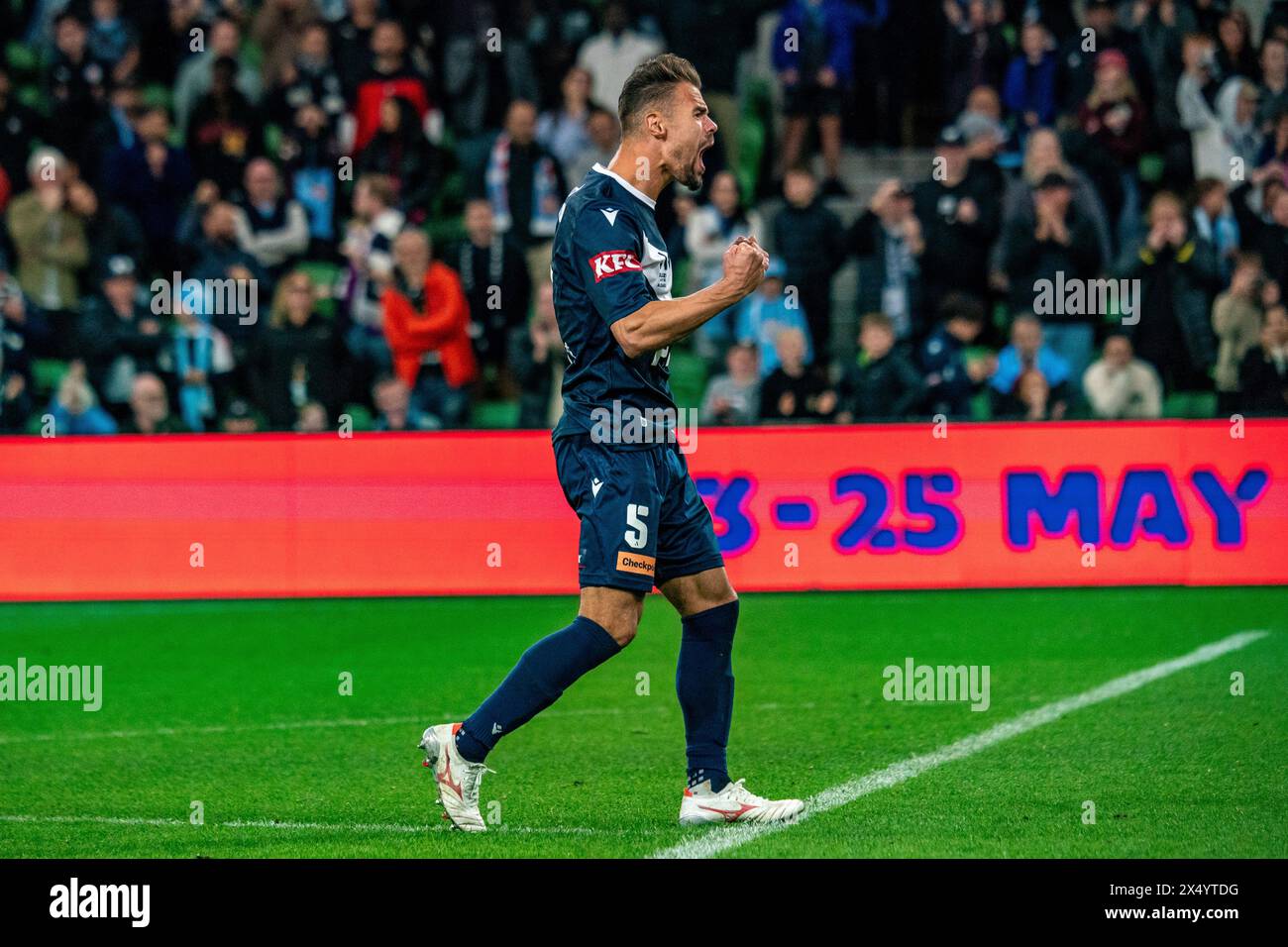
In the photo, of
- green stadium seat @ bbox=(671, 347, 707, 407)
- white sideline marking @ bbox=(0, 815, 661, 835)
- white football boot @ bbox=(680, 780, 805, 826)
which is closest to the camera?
white sideline marking @ bbox=(0, 815, 661, 835)

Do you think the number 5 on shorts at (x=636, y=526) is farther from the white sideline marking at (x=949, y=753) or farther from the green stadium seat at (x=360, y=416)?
the green stadium seat at (x=360, y=416)

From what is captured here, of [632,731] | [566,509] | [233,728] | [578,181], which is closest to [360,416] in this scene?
[566,509]

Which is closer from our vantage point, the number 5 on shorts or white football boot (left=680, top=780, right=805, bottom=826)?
the number 5 on shorts

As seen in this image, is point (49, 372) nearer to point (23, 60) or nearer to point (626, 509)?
point (23, 60)

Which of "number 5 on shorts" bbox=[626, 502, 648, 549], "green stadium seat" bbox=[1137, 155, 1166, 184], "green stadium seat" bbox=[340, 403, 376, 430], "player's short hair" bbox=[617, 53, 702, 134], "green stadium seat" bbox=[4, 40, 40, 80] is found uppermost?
"green stadium seat" bbox=[4, 40, 40, 80]

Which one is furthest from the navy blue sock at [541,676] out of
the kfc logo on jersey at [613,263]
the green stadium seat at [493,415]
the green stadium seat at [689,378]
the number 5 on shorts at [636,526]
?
A: the green stadium seat at [689,378]

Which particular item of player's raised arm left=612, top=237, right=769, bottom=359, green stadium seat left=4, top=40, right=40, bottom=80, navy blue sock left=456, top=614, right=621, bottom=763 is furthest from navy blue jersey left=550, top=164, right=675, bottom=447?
green stadium seat left=4, top=40, right=40, bottom=80

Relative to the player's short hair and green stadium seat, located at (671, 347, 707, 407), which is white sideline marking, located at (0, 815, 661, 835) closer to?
the player's short hair

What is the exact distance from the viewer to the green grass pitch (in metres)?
6.44

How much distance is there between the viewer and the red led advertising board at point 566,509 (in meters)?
12.7

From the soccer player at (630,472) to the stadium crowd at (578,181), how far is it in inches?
296

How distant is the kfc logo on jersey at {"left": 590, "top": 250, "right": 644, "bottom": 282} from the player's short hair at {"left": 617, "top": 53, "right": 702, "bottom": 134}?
0.50 m

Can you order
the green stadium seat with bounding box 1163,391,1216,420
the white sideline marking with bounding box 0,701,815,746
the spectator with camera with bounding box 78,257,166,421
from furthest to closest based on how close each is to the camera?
the spectator with camera with bounding box 78,257,166,421, the green stadium seat with bounding box 1163,391,1216,420, the white sideline marking with bounding box 0,701,815,746

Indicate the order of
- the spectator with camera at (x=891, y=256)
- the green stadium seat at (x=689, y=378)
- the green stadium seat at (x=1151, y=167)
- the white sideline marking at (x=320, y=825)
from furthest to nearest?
the green stadium seat at (x=1151, y=167) → the spectator with camera at (x=891, y=256) → the green stadium seat at (x=689, y=378) → the white sideline marking at (x=320, y=825)
